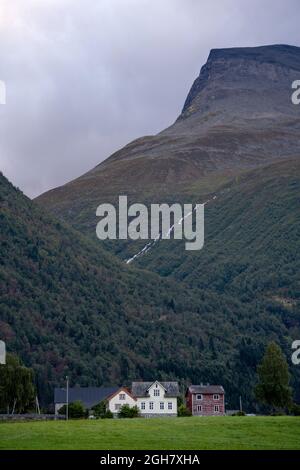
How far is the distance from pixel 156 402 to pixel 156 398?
0.50m

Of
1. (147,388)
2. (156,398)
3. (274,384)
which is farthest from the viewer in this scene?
(147,388)

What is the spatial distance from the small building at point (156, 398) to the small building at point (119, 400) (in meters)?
0.78

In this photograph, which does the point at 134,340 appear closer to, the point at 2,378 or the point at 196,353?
the point at 196,353

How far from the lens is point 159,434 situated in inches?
2234

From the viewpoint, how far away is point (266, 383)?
9525cm

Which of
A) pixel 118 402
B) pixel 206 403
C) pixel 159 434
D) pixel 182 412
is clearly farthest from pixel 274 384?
pixel 159 434

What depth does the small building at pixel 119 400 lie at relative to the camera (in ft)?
365

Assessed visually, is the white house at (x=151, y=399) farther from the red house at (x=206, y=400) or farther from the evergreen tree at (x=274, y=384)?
the evergreen tree at (x=274, y=384)

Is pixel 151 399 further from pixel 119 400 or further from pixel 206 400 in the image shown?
pixel 206 400

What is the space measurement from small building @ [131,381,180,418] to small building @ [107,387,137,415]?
2.56 feet

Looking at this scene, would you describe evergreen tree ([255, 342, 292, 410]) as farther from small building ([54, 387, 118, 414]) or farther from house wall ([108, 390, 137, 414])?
small building ([54, 387, 118, 414])

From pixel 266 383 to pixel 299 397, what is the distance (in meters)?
88.4

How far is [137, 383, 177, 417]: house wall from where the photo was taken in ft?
367
